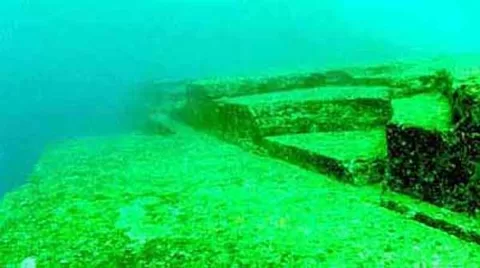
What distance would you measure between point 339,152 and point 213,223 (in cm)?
196

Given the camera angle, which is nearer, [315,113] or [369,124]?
[369,124]

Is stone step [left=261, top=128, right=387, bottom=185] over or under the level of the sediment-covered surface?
over

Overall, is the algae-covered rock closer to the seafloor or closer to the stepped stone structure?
the stepped stone structure

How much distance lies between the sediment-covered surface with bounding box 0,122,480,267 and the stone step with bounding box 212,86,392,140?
75 cm

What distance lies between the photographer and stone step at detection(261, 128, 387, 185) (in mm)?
5559

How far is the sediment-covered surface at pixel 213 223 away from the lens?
3.98 m

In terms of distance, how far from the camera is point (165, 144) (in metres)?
9.73

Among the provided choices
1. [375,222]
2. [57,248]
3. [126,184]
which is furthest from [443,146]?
[126,184]

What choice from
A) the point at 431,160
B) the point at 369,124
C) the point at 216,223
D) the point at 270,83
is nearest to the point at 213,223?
the point at 216,223

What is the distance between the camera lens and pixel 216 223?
4758 millimetres

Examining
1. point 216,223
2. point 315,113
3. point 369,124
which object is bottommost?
point 216,223

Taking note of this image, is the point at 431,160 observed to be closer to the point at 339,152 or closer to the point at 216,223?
the point at 339,152

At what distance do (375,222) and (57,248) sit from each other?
2.65 meters

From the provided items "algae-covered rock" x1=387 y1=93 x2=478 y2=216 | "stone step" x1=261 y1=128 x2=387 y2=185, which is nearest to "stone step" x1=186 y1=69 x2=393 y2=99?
"stone step" x1=261 y1=128 x2=387 y2=185
